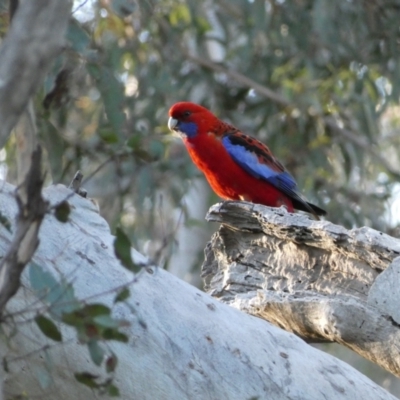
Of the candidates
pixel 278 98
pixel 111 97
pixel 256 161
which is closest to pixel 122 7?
pixel 111 97

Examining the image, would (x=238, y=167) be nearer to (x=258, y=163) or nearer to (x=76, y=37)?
(x=258, y=163)

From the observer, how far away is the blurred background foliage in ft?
17.3

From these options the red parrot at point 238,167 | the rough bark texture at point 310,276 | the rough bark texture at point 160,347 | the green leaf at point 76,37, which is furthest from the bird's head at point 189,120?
the rough bark texture at point 160,347

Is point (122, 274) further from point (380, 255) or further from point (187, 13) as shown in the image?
point (187, 13)

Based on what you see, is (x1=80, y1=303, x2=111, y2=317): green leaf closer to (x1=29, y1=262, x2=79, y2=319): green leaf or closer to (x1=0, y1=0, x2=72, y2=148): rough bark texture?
(x1=29, y1=262, x2=79, y2=319): green leaf

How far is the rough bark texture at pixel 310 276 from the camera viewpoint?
2355 mm

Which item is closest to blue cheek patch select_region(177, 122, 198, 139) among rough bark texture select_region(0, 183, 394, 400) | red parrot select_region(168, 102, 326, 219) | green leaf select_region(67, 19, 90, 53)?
red parrot select_region(168, 102, 326, 219)

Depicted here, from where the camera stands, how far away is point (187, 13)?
5625 millimetres

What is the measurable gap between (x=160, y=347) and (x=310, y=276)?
0.79 metres

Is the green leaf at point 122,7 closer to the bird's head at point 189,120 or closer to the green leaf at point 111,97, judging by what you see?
the green leaf at point 111,97

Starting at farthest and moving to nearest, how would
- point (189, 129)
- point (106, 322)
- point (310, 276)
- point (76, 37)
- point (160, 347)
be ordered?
point (189, 129)
point (76, 37)
point (310, 276)
point (160, 347)
point (106, 322)

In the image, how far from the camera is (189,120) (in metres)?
4.61

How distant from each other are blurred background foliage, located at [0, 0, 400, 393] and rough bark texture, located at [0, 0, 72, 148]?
3.43 metres

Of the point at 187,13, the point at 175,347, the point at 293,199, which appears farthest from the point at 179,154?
the point at 175,347
